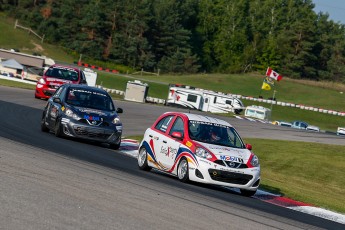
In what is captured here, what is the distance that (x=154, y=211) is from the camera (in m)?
10.4

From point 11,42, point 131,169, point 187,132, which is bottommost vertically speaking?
point 11,42

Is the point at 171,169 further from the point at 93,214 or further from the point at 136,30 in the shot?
the point at 136,30

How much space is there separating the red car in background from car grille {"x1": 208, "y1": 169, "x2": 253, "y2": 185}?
77.9 feet

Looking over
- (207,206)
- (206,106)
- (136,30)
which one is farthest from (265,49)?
(207,206)

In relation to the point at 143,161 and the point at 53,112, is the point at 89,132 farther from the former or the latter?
the point at 143,161

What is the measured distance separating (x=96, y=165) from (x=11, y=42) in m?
85.5

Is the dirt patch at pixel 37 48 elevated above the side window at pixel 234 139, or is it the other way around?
the side window at pixel 234 139

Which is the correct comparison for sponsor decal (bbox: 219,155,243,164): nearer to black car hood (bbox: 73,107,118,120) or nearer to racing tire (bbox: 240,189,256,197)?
racing tire (bbox: 240,189,256,197)

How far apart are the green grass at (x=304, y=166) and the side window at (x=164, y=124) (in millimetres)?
3299

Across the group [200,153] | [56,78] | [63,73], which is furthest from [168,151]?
[63,73]

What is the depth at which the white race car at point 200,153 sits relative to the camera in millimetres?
15375

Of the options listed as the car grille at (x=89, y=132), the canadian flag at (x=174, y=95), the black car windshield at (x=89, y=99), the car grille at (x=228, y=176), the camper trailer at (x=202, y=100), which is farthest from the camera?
the canadian flag at (x=174, y=95)

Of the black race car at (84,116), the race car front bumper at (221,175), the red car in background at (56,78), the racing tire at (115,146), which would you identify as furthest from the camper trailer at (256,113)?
the race car front bumper at (221,175)

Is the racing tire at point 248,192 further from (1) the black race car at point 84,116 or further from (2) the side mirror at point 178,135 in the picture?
(1) the black race car at point 84,116
